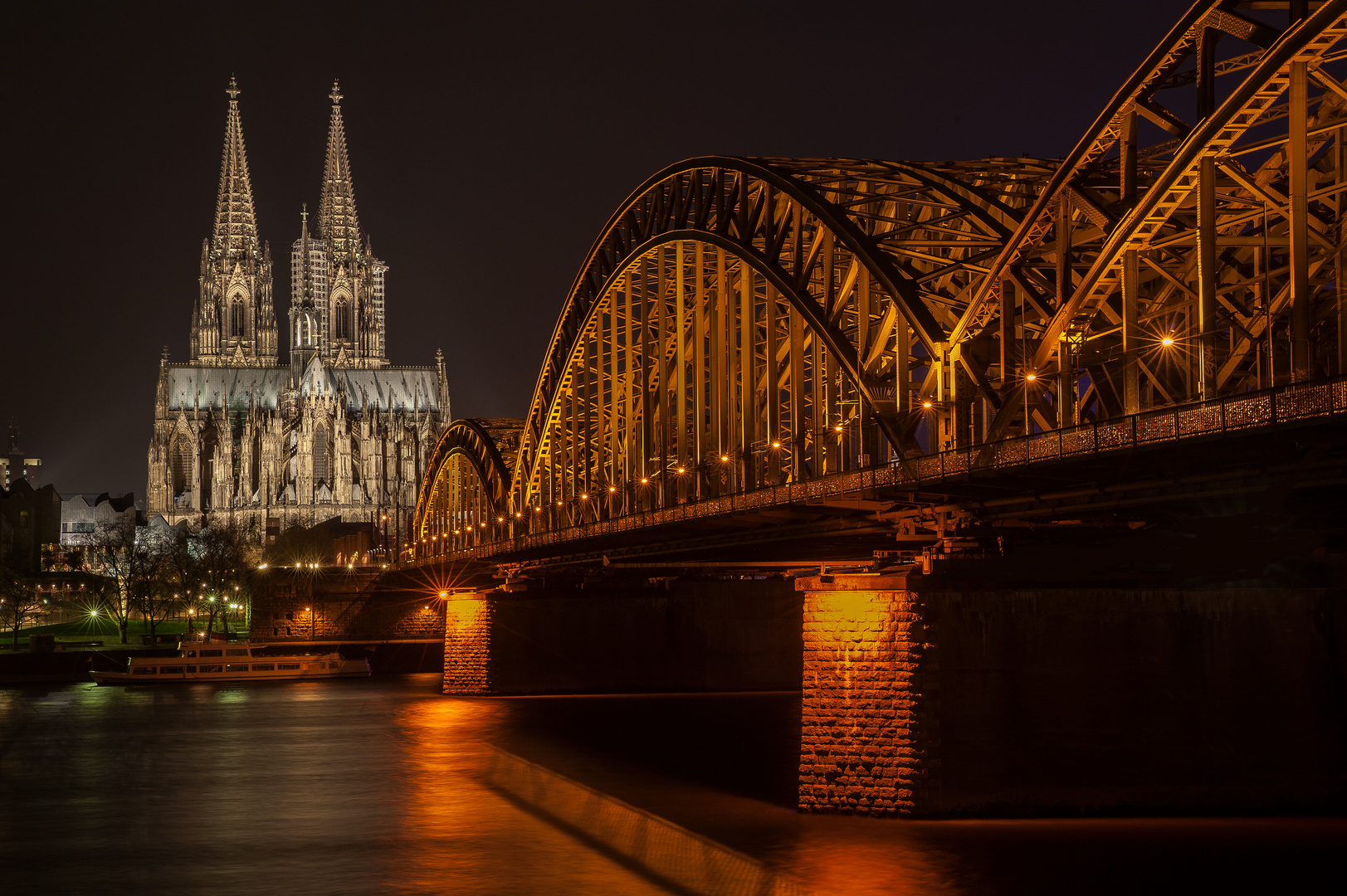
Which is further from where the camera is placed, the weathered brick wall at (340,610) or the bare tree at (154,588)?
the bare tree at (154,588)

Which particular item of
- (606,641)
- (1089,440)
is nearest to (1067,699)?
(1089,440)

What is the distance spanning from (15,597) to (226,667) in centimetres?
3236

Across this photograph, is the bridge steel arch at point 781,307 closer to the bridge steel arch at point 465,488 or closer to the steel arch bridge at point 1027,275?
the steel arch bridge at point 1027,275

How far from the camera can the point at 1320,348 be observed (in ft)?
110

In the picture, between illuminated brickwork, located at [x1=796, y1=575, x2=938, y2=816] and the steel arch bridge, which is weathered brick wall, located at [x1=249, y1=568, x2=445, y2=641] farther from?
illuminated brickwork, located at [x1=796, y1=575, x2=938, y2=816]

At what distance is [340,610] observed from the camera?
121188mm

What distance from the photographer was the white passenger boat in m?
99.2

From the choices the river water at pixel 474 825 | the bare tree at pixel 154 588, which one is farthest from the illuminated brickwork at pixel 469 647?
the bare tree at pixel 154 588

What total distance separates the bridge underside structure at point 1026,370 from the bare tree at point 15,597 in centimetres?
8628

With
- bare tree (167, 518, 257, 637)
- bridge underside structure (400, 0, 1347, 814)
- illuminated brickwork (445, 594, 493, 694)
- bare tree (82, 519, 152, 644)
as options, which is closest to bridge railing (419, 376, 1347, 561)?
bridge underside structure (400, 0, 1347, 814)

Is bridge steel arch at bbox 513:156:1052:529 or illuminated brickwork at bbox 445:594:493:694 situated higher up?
bridge steel arch at bbox 513:156:1052:529

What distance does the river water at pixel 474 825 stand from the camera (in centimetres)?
2973

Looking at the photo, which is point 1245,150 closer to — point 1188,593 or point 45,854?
point 1188,593

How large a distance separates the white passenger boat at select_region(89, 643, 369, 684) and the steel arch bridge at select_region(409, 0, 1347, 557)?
149 feet
